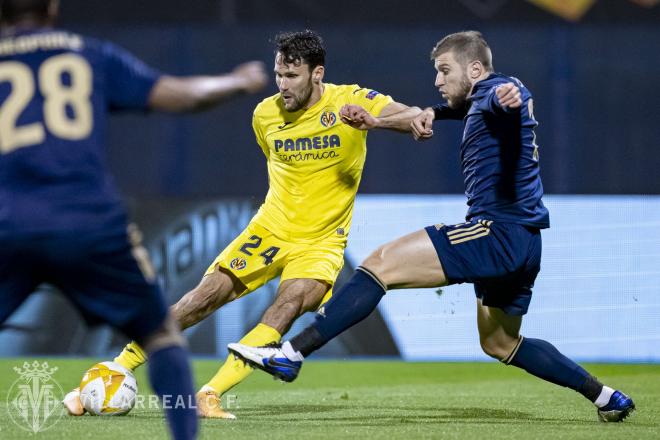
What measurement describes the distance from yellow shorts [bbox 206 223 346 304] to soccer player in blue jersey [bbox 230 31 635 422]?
0.87m

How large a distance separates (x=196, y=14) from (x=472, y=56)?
608 cm

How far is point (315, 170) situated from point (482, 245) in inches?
54.3

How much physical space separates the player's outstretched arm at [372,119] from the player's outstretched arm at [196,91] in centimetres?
174

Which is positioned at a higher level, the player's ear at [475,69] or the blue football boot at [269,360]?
the player's ear at [475,69]

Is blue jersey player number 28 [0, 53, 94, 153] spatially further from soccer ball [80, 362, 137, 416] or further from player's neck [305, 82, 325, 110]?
player's neck [305, 82, 325, 110]

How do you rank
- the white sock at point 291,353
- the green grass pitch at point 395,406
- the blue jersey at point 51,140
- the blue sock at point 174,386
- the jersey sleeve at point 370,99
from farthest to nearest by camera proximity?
the jersey sleeve at point 370,99, the green grass pitch at point 395,406, the white sock at point 291,353, the blue sock at point 174,386, the blue jersey at point 51,140

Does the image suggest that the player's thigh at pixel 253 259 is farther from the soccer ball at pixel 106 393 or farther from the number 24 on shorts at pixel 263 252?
the soccer ball at pixel 106 393

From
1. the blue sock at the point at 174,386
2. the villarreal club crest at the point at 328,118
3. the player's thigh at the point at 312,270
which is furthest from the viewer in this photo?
the villarreal club crest at the point at 328,118

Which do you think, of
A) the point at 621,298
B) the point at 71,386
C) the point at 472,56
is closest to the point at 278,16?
the point at 621,298

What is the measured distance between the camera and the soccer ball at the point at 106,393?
213 inches

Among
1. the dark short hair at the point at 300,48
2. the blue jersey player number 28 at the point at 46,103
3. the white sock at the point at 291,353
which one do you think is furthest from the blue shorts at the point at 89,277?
the dark short hair at the point at 300,48

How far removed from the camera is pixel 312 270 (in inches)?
230

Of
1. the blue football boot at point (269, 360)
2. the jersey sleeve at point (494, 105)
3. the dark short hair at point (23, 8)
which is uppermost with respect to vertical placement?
the dark short hair at point (23, 8)

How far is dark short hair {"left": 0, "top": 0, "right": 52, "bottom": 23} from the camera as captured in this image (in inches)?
129
